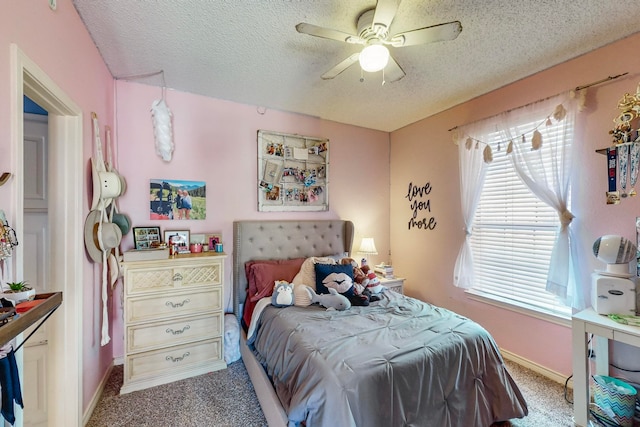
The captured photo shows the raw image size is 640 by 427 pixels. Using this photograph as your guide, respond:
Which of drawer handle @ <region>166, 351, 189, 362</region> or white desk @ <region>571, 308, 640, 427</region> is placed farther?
drawer handle @ <region>166, 351, 189, 362</region>

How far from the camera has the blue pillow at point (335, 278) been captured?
94.9 inches

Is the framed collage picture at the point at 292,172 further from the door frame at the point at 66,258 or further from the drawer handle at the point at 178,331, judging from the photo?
the door frame at the point at 66,258

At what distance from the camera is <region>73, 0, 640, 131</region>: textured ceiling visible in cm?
164

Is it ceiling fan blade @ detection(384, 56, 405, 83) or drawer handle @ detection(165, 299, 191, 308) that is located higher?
ceiling fan blade @ detection(384, 56, 405, 83)

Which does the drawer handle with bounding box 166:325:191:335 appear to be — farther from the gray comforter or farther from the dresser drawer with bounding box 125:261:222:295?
the gray comforter

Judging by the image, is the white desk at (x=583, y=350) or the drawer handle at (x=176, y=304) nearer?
the white desk at (x=583, y=350)

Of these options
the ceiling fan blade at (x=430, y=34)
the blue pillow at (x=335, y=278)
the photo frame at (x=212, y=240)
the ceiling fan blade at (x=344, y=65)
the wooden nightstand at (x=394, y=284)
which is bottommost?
the wooden nightstand at (x=394, y=284)

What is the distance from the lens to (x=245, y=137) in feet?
9.87

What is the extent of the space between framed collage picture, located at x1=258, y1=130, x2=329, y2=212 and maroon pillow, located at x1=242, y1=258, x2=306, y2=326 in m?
0.67

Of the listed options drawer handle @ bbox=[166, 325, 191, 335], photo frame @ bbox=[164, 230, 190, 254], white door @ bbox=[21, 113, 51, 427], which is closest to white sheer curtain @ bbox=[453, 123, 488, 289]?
drawer handle @ bbox=[166, 325, 191, 335]

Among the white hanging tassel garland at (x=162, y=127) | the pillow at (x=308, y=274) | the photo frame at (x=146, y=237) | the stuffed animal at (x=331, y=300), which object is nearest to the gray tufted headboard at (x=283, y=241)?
the pillow at (x=308, y=274)

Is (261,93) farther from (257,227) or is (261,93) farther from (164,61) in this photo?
(257,227)

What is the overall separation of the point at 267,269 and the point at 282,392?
122 cm

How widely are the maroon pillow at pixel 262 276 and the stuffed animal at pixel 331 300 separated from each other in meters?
0.45
